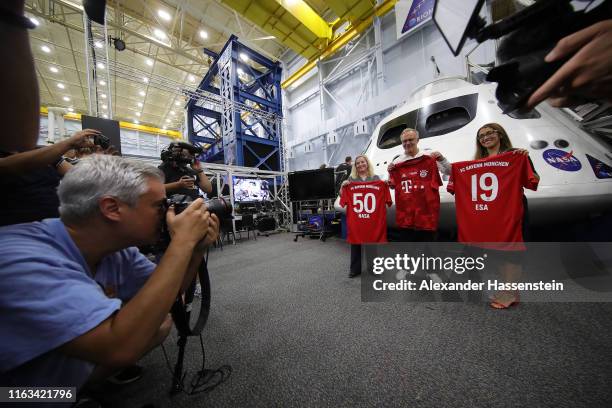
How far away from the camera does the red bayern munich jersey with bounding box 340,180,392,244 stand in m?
2.38

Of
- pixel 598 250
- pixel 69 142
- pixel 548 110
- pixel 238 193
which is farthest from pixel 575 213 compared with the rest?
pixel 238 193

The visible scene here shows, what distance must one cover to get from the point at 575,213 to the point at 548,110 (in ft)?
3.67

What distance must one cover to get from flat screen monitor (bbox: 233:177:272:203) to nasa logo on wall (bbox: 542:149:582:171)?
18.9 feet

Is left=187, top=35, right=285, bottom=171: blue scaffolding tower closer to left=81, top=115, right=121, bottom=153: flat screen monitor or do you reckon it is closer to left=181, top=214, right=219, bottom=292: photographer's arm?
left=81, top=115, right=121, bottom=153: flat screen monitor

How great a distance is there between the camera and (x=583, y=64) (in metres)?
0.44

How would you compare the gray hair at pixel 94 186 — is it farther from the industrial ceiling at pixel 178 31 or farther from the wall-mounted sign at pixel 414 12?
the industrial ceiling at pixel 178 31

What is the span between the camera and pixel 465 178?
6.15 feet

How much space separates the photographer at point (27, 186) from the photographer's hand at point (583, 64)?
1823mm

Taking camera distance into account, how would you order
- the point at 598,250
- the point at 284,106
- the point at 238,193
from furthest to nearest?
1. the point at 284,106
2. the point at 238,193
3. the point at 598,250

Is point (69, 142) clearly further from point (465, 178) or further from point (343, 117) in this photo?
point (343, 117)

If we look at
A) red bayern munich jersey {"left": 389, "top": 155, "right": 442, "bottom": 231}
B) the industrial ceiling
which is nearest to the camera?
red bayern munich jersey {"left": 389, "top": 155, "right": 442, "bottom": 231}

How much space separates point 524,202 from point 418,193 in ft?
2.58

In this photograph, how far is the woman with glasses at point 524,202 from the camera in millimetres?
1620

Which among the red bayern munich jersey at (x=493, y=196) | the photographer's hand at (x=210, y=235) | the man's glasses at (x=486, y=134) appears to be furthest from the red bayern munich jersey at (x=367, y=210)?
the photographer's hand at (x=210, y=235)
